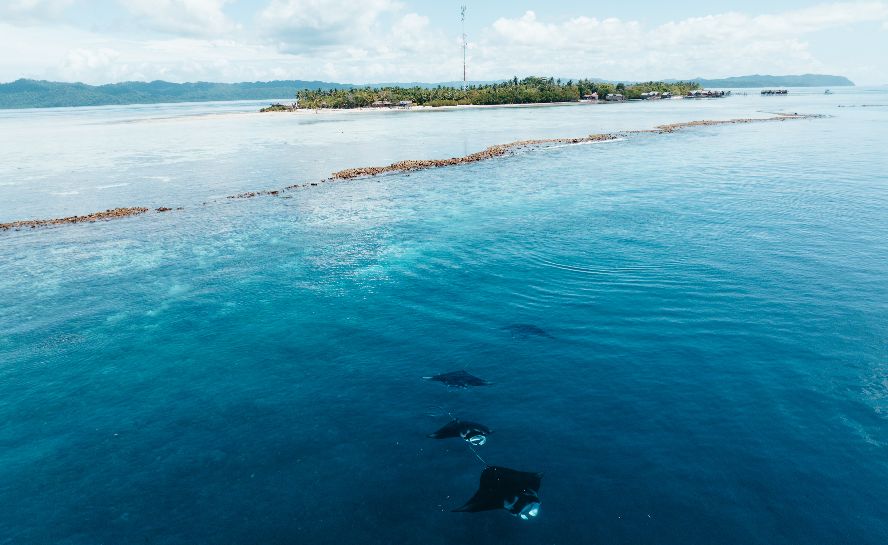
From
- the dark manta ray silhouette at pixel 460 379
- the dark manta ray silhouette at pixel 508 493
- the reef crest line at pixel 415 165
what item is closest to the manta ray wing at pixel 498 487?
the dark manta ray silhouette at pixel 508 493

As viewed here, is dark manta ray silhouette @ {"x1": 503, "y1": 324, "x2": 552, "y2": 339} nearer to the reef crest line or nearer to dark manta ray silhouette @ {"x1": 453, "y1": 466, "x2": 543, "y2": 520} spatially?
dark manta ray silhouette @ {"x1": 453, "y1": 466, "x2": 543, "y2": 520}

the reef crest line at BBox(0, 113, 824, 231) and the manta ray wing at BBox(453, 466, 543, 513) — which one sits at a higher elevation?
the reef crest line at BBox(0, 113, 824, 231)

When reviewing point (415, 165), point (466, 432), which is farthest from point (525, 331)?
point (415, 165)

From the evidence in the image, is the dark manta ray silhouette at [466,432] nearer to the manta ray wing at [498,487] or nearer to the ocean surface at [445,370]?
the ocean surface at [445,370]

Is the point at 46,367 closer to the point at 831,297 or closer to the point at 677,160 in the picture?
the point at 831,297

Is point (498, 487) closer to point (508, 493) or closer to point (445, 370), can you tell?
point (508, 493)

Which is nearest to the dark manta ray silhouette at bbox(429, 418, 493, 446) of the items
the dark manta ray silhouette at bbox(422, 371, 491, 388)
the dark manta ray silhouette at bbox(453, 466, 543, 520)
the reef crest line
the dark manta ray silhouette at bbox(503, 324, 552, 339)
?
the dark manta ray silhouette at bbox(453, 466, 543, 520)
